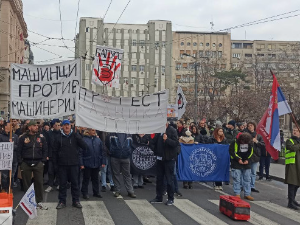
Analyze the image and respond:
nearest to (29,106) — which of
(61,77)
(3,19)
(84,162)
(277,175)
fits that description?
(61,77)

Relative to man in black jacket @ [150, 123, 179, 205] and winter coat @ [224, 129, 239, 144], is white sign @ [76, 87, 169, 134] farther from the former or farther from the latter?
winter coat @ [224, 129, 239, 144]

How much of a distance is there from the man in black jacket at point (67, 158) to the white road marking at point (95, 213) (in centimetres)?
29

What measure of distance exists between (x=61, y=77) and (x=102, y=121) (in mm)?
1191

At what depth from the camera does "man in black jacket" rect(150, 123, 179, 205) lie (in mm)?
9117

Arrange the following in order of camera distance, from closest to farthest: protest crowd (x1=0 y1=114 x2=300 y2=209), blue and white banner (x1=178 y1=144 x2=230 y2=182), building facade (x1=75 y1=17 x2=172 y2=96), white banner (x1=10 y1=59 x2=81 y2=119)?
white banner (x1=10 y1=59 x2=81 y2=119) → protest crowd (x1=0 y1=114 x2=300 y2=209) → blue and white banner (x1=178 y1=144 x2=230 y2=182) → building facade (x1=75 y1=17 x2=172 y2=96)

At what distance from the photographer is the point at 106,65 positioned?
34.8 ft

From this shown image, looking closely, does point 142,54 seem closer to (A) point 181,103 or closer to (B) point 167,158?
(A) point 181,103

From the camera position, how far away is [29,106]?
7.88 metres

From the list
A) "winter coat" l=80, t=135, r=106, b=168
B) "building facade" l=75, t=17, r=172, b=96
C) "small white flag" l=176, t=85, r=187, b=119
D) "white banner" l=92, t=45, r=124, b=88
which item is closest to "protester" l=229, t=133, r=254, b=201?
"winter coat" l=80, t=135, r=106, b=168

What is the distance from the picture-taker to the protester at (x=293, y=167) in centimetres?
→ 944

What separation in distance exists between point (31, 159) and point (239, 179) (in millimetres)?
4818

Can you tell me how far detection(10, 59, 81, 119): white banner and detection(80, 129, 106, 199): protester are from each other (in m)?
1.79

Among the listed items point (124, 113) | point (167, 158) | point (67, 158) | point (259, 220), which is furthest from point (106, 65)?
point (259, 220)

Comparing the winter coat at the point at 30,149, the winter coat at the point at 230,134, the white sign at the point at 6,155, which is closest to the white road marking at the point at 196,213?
the winter coat at the point at 30,149
